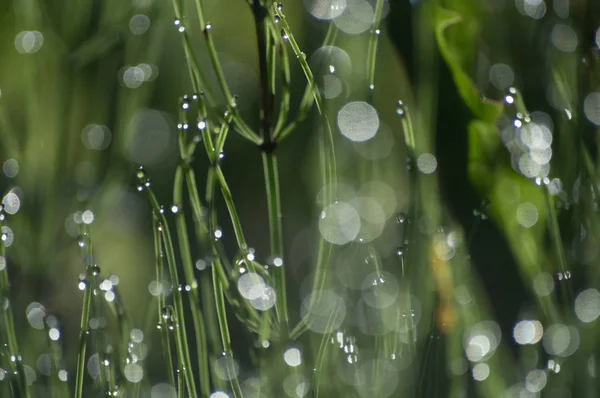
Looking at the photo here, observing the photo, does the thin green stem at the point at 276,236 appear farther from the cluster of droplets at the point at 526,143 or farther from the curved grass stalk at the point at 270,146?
the cluster of droplets at the point at 526,143

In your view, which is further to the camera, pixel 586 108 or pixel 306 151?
pixel 306 151

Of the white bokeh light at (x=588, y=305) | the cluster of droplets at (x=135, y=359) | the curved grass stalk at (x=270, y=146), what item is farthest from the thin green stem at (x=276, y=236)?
the white bokeh light at (x=588, y=305)

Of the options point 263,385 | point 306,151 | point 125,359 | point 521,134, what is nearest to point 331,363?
point 263,385

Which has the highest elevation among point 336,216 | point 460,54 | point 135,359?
point 460,54

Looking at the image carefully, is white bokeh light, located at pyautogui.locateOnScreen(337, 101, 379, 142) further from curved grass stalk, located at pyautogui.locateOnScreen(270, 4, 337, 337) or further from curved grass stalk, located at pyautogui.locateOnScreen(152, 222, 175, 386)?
curved grass stalk, located at pyautogui.locateOnScreen(152, 222, 175, 386)

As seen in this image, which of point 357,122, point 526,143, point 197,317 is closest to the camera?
point 197,317

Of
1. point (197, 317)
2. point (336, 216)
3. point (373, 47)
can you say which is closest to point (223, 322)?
point (197, 317)

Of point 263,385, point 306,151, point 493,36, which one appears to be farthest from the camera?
point 306,151

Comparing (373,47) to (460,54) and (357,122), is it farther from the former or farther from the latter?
(357,122)

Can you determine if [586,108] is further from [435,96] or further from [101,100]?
[101,100]
